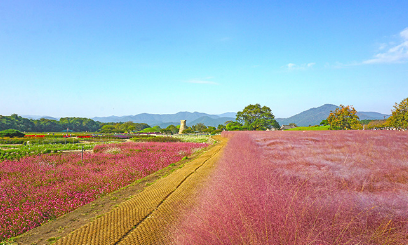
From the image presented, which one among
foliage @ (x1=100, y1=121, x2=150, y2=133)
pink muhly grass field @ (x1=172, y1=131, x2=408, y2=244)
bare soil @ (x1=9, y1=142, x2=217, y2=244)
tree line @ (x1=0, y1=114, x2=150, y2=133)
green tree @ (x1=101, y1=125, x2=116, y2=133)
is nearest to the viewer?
pink muhly grass field @ (x1=172, y1=131, x2=408, y2=244)

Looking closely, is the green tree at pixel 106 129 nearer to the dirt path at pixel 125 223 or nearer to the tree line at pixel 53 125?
the tree line at pixel 53 125

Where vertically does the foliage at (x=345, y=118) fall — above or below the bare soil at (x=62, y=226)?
above

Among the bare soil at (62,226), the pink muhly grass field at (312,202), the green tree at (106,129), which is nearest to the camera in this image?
the pink muhly grass field at (312,202)

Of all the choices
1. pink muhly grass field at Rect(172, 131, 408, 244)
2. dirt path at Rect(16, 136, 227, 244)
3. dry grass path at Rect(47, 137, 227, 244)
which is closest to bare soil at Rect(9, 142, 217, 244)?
dirt path at Rect(16, 136, 227, 244)

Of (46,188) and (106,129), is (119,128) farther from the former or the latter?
(46,188)

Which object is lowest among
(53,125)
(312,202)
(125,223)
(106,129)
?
(125,223)

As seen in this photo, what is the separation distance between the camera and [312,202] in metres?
1.39

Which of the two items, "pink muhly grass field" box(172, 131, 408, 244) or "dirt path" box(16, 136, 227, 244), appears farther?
"dirt path" box(16, 136, 227, 244)

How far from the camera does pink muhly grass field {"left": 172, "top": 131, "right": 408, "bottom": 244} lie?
3.93 feet

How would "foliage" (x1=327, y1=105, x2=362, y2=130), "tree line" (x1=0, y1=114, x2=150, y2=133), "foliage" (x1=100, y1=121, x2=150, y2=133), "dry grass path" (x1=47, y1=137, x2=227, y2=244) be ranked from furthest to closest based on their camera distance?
"foliage" (x1=100, y1=121, x2=150, y2=133) → "tree line" (x1=0, y1=114, x2=150, y2=133) → "foliage" (x1=327, y1=105, x2=362, y2=130) → "dry grass path" (x1=47, y1=137, x2=227, y2=244)

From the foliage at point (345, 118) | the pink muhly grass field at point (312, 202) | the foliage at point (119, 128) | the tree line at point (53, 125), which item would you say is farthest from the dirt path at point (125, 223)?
the foliage at point (119, 128)

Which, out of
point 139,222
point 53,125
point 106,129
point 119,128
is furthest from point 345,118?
point 53,125

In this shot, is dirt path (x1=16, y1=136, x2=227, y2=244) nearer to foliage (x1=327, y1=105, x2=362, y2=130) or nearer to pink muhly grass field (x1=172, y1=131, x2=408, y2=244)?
pink muhly grass field (x1=172, y1=131, x2=408, y2=244)

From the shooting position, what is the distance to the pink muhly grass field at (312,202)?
1.20m
